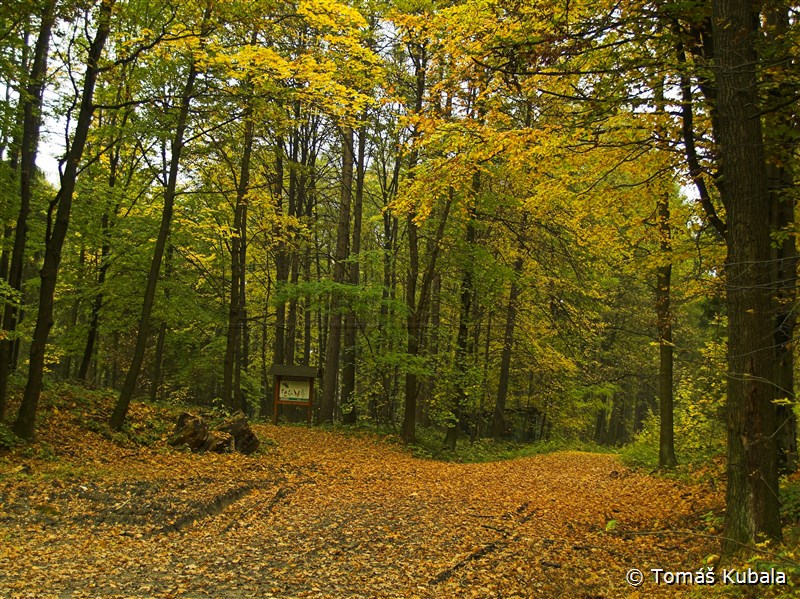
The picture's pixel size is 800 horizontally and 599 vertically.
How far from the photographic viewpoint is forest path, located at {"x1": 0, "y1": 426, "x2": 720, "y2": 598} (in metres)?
5.28

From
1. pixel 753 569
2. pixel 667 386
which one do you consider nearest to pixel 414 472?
pixel 667 386

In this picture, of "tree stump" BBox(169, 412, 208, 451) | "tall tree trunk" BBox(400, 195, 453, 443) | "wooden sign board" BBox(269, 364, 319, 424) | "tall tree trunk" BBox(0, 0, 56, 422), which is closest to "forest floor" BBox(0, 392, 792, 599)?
"tree stump" BBox(169, 412, 208, 451)

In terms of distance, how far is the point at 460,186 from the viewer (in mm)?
9266

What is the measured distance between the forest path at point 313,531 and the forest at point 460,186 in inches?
61.4

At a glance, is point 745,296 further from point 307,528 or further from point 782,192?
point 307,528

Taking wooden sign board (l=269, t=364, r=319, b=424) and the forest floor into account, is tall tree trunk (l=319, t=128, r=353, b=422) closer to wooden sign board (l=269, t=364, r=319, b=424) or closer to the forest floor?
wooden sign board (l=269, t=364, r=319, b=424)

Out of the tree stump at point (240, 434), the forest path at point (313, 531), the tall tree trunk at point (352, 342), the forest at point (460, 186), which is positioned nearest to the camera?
the forest path at point (313, 531)

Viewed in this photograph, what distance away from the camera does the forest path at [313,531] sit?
17.3ft

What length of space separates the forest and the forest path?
156 centimetres

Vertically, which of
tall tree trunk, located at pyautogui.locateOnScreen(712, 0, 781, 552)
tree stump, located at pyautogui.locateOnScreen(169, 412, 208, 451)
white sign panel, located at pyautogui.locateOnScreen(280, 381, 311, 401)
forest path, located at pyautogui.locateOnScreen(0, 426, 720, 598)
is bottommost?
forest path, located at pyautogui.locateOnScreen(0, 426, 720, 598)

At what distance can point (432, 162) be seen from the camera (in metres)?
8.15

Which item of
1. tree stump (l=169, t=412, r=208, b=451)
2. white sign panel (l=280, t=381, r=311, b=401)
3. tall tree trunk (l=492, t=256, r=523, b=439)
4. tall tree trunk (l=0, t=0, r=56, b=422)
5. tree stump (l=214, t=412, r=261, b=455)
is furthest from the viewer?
tall tree trunk (l=492, t=256, r=523, b=439)

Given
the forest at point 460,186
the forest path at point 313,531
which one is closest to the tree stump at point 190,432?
the forest path at point 313,531

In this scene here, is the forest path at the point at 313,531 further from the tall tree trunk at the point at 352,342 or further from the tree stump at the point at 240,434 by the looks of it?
the tall tree trunk at the point at 352,342
